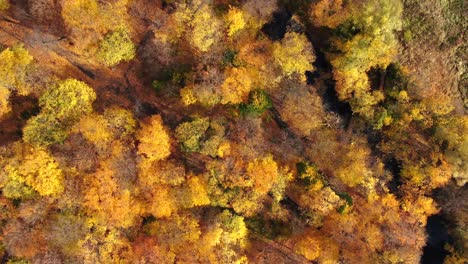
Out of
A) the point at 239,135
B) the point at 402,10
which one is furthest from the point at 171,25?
the point at 402,10

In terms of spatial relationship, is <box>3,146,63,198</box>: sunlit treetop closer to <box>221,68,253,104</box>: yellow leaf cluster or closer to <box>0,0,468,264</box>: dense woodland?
<box>0,0,468,264</box>: dense woodland

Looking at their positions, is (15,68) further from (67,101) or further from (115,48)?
(115,48)

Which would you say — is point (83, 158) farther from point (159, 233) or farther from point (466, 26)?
point (466, 26)

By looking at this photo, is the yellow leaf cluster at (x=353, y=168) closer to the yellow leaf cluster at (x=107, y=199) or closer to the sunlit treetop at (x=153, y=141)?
the sunlit treetop at (x=153, y=141)

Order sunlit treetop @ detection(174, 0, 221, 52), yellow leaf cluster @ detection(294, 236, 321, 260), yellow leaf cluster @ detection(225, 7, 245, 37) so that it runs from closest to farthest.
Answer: sunlit treetop @ detection(174, 0, 221, 52)
yellow leaf cluster @ detection(225, 7, 245, 37)
yellow leaf cluster @ detection(294, 236, 321, 260)

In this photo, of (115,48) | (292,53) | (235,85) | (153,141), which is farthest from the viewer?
(292,53)

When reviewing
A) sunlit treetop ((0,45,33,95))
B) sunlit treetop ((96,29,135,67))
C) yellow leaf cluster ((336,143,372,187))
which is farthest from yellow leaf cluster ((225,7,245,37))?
sunlit treetop ((0,45,33,95))

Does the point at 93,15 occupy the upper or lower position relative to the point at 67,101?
upper

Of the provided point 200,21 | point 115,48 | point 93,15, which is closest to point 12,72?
point 93,15

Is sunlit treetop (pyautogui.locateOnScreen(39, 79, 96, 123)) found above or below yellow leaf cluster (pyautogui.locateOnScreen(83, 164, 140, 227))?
above

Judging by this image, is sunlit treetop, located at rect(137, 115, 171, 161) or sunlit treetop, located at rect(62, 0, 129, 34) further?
sunlit treetop, located at rect(137, 115, 171, 161)

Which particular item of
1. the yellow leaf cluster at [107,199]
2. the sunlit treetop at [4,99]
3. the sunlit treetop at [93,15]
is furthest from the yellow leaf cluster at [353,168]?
the sunlit treetop at [4,99]
